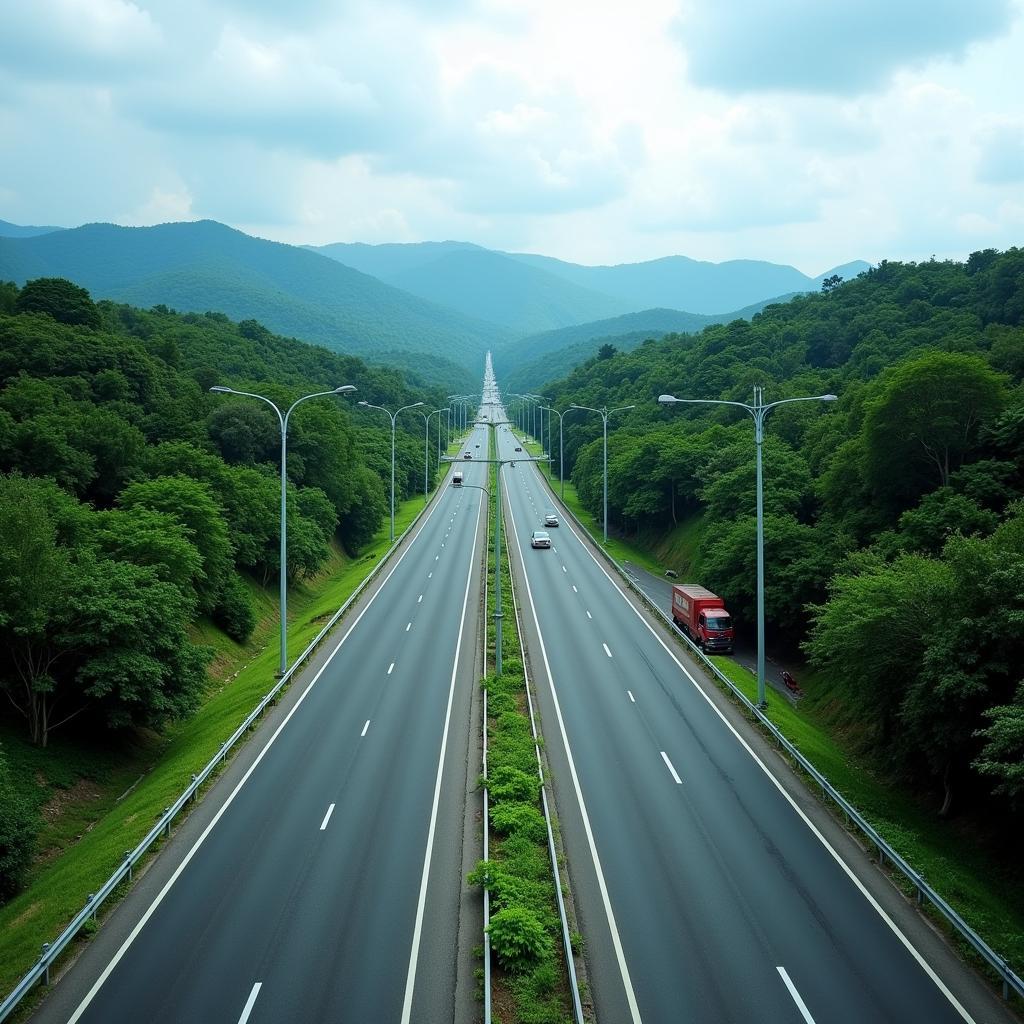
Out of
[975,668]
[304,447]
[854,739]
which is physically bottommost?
[854,739]

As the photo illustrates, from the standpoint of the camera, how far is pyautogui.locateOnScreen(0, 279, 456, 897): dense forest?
102 ft

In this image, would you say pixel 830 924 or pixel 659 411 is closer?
pixel 830 924

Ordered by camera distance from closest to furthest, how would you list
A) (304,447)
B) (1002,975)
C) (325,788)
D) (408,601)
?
(1002,975)
(325,788)
(408,601)
(304,447)

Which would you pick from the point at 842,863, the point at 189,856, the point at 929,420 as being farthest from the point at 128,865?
the point at 929,420

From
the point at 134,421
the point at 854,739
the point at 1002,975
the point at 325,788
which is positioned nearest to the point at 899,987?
the point at 1002,975

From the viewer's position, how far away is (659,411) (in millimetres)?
104625

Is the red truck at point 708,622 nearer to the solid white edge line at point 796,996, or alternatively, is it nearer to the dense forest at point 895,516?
the dense forest at point 895,516

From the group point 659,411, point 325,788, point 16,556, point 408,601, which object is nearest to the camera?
point 325,788

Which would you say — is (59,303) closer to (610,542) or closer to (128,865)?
(610,542)

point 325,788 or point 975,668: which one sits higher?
point 975,668

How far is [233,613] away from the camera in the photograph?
158ft

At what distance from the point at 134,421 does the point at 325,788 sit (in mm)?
44618

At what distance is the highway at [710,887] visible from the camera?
15.8 m

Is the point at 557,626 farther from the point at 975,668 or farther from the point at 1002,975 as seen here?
the point at 1002,975
